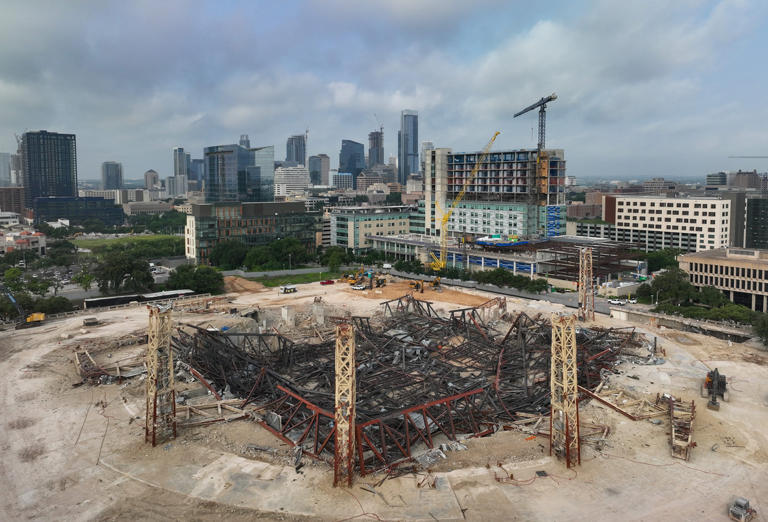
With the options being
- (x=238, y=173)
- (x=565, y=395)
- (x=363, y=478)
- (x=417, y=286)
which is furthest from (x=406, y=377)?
(x=238, y=173)

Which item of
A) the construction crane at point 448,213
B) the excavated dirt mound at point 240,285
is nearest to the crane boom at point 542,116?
the construction crane at point 448,213

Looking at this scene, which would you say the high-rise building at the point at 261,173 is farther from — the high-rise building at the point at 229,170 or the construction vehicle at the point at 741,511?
the construction vehicle at the point at 741,511

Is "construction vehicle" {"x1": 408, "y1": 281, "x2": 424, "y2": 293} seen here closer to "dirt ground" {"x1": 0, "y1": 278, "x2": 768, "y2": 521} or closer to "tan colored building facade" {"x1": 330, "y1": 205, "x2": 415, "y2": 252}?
"tan colored building facade" {"x1": 330, "y1": 205, "x2": 415, "y2": 252}

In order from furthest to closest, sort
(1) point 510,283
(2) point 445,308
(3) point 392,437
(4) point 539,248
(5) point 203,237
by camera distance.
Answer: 1. (5) point 203,237
2. (4) point 539,248
3. (1) point 510,283
4. (2) point 445,308
5. (3) point 392,437

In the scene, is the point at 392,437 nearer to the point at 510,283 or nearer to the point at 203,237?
the point at 510,283

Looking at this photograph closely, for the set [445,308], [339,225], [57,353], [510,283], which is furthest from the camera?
[339,225]

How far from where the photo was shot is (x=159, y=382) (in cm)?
3005

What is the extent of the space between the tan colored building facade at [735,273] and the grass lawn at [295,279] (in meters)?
45.2

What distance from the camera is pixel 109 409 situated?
3366 cm

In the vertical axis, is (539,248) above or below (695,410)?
above

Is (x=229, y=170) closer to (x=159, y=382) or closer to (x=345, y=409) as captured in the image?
(x=159, y=382)

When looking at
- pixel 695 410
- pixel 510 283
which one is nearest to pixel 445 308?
pixel 510 283

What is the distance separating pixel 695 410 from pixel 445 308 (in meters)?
31.7

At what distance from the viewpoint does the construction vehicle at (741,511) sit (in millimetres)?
22156
